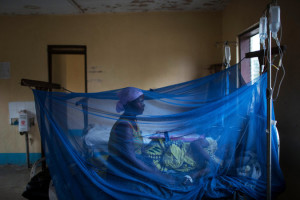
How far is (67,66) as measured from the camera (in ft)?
17.6

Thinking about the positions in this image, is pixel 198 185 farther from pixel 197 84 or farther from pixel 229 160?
pixel 197 84

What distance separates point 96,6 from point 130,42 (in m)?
0.74

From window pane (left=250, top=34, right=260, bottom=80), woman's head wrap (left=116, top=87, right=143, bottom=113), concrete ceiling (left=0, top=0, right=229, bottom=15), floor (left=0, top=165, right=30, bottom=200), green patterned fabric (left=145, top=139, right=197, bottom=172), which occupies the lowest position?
floor (left=0, top=165, right=30, bottom=200)

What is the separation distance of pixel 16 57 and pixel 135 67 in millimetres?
1998

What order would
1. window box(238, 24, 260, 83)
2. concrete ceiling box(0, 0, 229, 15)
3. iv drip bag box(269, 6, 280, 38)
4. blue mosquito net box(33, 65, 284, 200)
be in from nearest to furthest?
1. iv drip bag box(269, 6, 280, 38)
2. blue mosquito net box(33, 65, 284, 200)
3. window box(238, 24, 260, 83)
4. concrete ceiling box(0, 0, 229, 15)

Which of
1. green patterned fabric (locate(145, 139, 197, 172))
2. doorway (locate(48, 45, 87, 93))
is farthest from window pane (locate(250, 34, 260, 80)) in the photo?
doorway (locate(48, 45, 87, 93))

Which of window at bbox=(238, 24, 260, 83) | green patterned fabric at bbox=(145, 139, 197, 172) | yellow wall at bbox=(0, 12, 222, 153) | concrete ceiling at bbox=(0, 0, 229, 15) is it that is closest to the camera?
green patterned fabric at bbox=(145, 139, 197, 172)

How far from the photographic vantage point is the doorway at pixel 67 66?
350 centimetres

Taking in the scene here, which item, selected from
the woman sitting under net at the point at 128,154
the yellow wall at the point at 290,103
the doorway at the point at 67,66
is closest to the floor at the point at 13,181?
the doorway at the point at 67,66

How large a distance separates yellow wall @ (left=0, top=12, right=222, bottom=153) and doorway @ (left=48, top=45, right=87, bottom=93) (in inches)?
4.0

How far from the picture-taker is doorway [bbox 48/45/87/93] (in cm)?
350

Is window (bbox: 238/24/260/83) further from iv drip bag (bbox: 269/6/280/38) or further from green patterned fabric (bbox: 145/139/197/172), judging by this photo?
green patterned fabric (bbox: 145/139/197/172)

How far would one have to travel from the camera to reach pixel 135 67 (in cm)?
346

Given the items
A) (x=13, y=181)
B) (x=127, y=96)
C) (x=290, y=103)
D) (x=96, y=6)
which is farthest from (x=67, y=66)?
(x=290, y=103)
